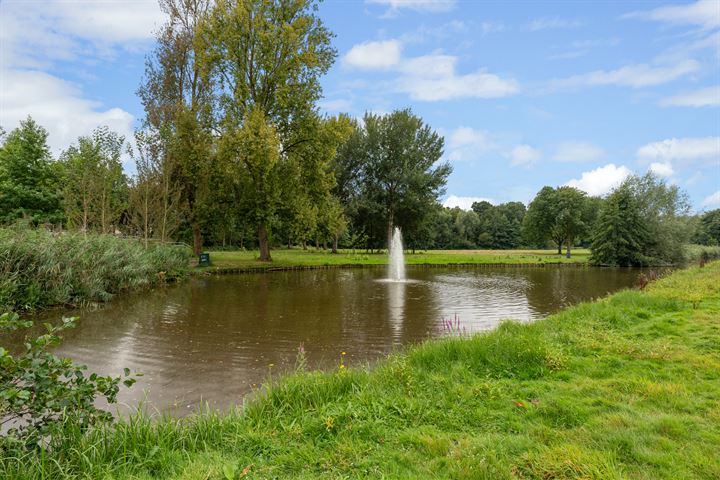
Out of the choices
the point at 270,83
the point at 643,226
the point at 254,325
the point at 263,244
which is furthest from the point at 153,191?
the point at 643,226

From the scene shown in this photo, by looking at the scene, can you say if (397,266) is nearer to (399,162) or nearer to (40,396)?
(399,162)

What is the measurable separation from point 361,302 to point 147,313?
6.64 m

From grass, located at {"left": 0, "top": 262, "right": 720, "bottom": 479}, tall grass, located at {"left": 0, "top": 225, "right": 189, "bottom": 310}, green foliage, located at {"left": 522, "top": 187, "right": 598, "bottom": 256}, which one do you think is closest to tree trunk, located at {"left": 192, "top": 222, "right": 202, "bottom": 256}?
tall grass, located at {"left": 0, "top": 225, "right": 189, "bottom": 310}

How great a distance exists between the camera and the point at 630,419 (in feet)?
12.2

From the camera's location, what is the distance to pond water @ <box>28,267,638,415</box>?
21.2 ft

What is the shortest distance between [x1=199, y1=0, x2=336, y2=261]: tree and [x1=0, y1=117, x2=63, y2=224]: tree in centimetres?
1535

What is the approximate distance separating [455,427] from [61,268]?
1324cm

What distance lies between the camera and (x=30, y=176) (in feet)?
105

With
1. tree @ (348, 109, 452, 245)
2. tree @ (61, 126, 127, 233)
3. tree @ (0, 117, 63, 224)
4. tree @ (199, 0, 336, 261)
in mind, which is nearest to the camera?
tree @ (61, 126, 127, 233)

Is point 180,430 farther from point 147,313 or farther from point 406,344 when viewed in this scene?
point 147,313

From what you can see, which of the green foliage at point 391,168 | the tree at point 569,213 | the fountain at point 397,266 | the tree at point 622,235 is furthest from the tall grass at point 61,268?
the tree at point 569,213

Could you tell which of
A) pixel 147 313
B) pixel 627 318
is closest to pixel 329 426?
pixel 627 318

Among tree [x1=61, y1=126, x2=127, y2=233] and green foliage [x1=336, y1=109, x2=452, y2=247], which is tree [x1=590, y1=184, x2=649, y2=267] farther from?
tree [x1=61, y1=126, x2=127, y2=233]

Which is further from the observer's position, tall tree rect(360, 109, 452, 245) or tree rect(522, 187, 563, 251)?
tree rect(522, 187, 563, 251)
